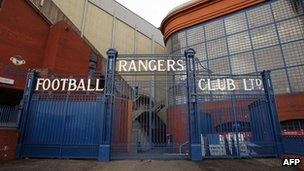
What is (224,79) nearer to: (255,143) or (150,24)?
(255,143)

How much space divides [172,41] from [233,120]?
52.5ft

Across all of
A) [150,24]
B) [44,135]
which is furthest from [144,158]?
[150,24]

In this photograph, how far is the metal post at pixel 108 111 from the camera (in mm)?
9680

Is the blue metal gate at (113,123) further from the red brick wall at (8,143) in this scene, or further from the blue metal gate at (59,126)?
the red brick wall at (8,143)

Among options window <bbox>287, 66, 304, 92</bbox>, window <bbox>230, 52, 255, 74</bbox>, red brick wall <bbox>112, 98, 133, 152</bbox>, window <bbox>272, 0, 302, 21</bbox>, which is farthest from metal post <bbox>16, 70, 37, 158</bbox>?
window <bbox>272, 0, 302, 21</bbox>

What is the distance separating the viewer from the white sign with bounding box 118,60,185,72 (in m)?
11.4

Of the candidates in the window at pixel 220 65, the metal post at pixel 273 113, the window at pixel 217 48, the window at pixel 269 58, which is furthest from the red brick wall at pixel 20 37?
the window at pixel 269 58

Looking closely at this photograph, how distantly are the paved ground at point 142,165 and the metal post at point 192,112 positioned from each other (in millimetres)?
548

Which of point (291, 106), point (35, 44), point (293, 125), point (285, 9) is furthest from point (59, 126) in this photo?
point (285, 9)

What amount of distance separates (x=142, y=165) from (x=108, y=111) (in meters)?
3.01

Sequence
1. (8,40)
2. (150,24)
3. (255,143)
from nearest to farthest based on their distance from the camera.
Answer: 1. (255,143)
2. (8,40)
3. (150,24)

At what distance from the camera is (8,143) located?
964 centimetres

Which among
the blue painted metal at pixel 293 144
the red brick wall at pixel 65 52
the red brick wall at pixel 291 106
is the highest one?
the red brick wall at pixel 65 52

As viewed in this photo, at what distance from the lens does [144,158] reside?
9.77 m
